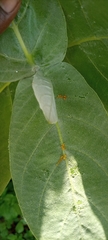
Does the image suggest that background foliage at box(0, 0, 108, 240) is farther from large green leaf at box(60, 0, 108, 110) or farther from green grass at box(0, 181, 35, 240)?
green grass at box(0, 181, 35, 240)

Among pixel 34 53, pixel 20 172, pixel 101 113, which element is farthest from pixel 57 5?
pixel 20 172

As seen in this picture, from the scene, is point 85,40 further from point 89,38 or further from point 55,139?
point 55,139

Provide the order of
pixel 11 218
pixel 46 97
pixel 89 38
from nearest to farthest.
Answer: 1. pixel 46 97
2. pixel 89 38
3. pixel 11 218

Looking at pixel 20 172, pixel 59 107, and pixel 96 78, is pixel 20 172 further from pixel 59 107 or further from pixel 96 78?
pixel 96 78

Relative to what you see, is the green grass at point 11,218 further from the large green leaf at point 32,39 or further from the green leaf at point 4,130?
the large green leaf at point 32,39

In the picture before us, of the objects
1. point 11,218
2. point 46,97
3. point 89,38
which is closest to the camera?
point 46,97

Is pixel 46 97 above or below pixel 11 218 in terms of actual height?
above

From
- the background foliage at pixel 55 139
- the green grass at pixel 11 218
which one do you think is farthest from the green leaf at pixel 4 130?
the green grass at pixel 11 218

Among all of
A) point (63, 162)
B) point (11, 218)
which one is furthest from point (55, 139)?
point (11, 218)
